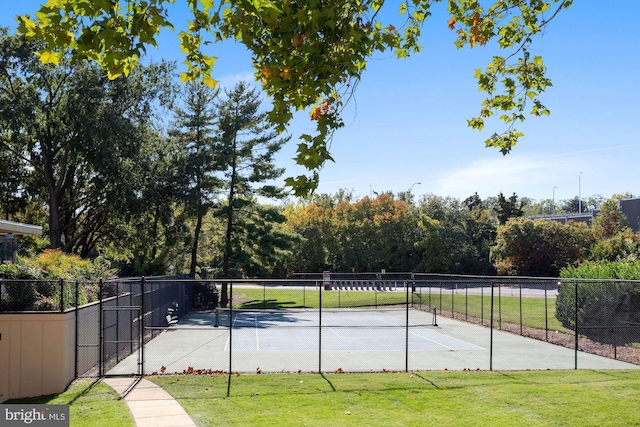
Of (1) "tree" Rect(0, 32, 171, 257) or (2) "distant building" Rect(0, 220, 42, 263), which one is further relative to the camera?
(1) "tree" Rect(0, 32, 171, 257)

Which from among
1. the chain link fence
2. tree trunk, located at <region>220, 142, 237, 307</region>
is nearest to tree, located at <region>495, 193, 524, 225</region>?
the chain link fence

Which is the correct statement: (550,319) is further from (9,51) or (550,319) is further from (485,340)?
(9,51)

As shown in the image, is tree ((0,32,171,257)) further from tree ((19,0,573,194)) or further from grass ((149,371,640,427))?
tree ((19,0,573,194))

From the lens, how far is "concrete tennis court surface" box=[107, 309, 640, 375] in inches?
702

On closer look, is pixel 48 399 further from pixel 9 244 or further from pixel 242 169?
pixel 242 169

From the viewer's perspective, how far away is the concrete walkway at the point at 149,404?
35.0 feet

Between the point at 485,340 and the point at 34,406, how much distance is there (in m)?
17.7

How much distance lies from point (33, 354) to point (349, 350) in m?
11.5

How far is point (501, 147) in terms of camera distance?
432 inches

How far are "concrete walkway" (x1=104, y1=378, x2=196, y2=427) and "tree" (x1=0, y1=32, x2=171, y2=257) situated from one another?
21398mm

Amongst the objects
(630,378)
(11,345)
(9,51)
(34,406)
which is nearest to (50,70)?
(9,51)

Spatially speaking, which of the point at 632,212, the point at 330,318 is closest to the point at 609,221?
the point at 632,212

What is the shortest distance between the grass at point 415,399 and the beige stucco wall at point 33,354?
2.30 m

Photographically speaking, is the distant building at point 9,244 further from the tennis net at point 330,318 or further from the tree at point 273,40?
the tree at point 273,40
